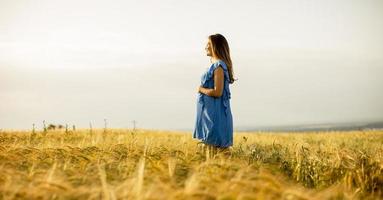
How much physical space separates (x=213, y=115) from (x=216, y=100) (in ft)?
0.69

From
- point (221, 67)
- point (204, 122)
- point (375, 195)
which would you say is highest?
point (221, 67)

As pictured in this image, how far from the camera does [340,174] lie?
4.74 meters

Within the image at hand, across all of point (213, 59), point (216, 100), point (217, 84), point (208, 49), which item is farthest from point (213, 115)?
point (208, 49)

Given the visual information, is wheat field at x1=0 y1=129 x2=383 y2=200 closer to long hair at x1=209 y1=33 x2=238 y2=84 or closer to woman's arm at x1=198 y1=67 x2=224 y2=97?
woman's arm at x1=198 y1=67 x2=224 y2=97

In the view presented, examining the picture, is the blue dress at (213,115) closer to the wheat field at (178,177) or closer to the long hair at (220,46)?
the long hair at (220,46)

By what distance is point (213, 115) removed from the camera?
6270mm

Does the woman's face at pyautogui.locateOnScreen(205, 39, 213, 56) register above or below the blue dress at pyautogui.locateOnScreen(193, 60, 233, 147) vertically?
above

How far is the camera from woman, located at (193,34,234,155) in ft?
20.1

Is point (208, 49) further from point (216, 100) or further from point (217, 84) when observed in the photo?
point (216, 100)

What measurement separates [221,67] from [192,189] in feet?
12.9

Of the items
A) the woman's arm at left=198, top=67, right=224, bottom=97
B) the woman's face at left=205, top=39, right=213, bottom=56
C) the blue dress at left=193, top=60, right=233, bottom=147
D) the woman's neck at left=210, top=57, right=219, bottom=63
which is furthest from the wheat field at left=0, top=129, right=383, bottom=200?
the woman's face at left=205, top=39, right=213, bottom=56

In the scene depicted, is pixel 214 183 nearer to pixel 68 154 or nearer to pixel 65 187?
pixel 65 187

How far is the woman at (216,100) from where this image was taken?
6.14 m

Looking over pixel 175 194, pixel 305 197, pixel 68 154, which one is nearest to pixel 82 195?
pixel 175 194
